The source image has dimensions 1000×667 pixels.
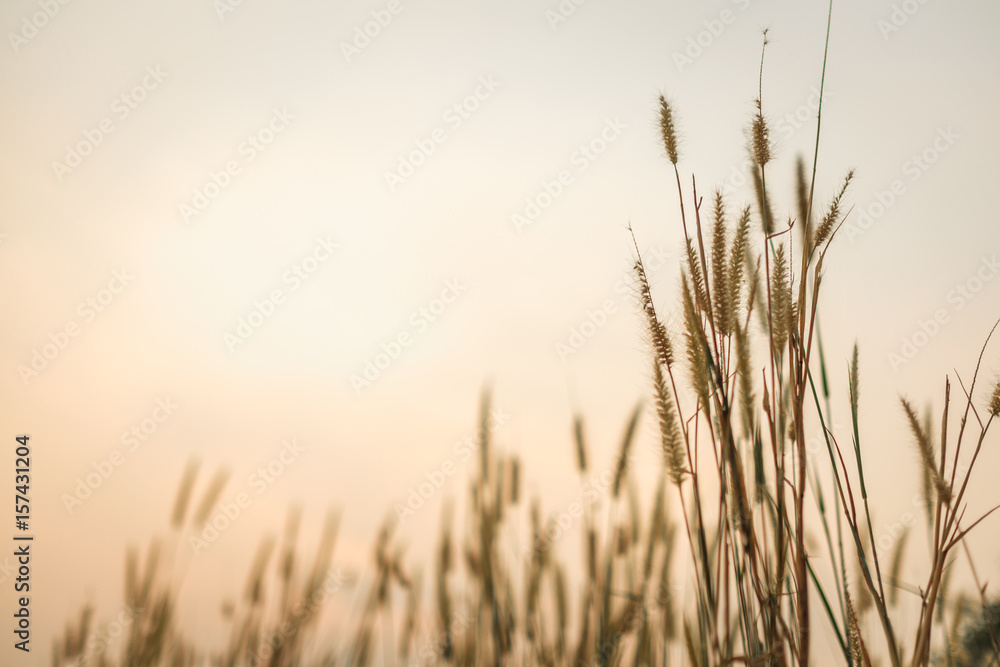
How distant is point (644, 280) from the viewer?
1.20 metres

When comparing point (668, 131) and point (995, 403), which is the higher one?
point (668, 131)

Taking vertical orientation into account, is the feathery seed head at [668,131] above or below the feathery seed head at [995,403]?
above

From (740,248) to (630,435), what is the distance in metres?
0.67

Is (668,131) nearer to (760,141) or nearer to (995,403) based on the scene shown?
(760,141)

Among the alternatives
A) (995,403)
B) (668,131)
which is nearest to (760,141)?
(668,131)

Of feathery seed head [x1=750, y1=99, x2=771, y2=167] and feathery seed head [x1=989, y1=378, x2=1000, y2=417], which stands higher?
feathery seed head [x1=750, y1=99, x2=771, y2=167]

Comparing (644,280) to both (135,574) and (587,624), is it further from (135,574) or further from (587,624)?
(135,574)

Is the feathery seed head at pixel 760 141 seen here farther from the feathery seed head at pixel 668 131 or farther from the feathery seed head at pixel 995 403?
the feathery seed head at pixel 995 403

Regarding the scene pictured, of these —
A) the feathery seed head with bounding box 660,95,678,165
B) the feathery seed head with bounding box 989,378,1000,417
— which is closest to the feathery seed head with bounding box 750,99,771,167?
the feathery seed head with bounding box 660,95,678,165

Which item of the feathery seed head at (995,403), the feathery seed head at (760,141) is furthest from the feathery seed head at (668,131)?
the feathery seed head at (995,403)

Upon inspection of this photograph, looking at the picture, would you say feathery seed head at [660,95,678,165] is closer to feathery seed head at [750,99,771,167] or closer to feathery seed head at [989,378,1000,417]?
feathery seed head at [750,99,771,167]

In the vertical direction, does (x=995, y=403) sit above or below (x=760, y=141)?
below

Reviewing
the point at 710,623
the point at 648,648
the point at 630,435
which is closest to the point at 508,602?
the point at 648,648

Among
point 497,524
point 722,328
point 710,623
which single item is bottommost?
point 710,623
